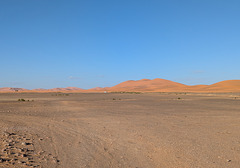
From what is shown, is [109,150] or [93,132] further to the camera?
[93,132]

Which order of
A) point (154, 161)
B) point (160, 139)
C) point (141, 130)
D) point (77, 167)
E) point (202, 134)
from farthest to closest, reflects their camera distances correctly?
point (141, 130) → point (202, 134) → point (160, 139) → point (154, 161) → point (77, 167)

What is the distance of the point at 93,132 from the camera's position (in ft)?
27.2

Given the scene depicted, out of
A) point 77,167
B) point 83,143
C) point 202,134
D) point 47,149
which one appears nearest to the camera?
point 77,167

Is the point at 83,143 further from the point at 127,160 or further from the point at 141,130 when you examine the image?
the point at 141,130

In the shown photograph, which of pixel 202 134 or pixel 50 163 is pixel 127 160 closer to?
pixel 50 163

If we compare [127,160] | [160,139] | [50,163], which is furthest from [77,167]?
[160,139]

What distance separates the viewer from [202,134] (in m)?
7.91

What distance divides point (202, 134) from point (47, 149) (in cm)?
546

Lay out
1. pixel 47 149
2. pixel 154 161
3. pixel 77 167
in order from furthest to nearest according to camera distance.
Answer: pixel 47 149 < pixel 154 161 < pixel 77 167

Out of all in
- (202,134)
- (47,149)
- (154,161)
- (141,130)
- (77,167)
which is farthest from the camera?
(141,130)

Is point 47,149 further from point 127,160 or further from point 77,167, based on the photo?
point 127,160

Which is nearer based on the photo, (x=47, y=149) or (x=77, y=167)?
(x=77, y=167)

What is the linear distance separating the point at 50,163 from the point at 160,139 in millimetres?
3755

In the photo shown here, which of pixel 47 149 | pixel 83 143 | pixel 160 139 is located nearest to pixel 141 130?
pixel 160 139
